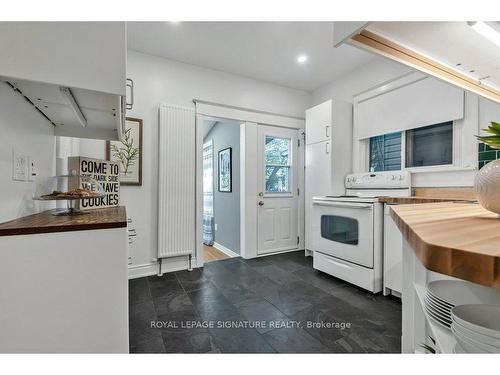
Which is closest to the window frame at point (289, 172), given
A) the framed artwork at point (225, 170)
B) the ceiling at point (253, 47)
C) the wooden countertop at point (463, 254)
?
the framed artwork at point (225, 170)

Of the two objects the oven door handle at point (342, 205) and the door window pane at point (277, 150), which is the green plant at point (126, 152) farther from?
the oven door handle at point (342, 205)

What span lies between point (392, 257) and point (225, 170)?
271 centimetres

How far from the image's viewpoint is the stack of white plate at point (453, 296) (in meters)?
0.63

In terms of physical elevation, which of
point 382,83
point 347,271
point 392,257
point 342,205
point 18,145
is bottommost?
point 347,271

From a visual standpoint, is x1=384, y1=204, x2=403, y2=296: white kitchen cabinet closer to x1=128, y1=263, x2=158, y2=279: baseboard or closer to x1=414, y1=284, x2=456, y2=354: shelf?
x1=414, y1=284, x2=456, y2=354: shelf

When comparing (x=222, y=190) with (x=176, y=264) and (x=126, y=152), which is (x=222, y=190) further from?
(x=126, y=152)

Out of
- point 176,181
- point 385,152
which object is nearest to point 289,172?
point 385,152

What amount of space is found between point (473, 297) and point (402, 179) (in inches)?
86.1

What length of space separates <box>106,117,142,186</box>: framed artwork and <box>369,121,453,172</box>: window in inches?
111

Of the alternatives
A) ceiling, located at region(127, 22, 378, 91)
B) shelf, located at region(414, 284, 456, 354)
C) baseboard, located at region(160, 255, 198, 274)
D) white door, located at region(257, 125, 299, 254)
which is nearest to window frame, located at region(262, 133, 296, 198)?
white door, located at region(257, 125, 299, 254)

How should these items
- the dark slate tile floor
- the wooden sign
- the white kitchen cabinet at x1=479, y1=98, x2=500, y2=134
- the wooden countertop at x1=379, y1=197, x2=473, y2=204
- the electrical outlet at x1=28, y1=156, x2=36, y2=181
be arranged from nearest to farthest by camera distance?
the electrical outlet at x1=28, y1=156, x2=36, y2=181 < the dark slate tile floor < the wooden sign < the wooden countertop at x1=379, y1=197, x2=473, y2=204 < the white kitchen cabinet at x1=479, y1=98, x2=500, y2=134

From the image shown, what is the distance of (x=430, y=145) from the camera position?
2.53 meters

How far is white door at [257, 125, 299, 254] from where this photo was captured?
353 centimetres
